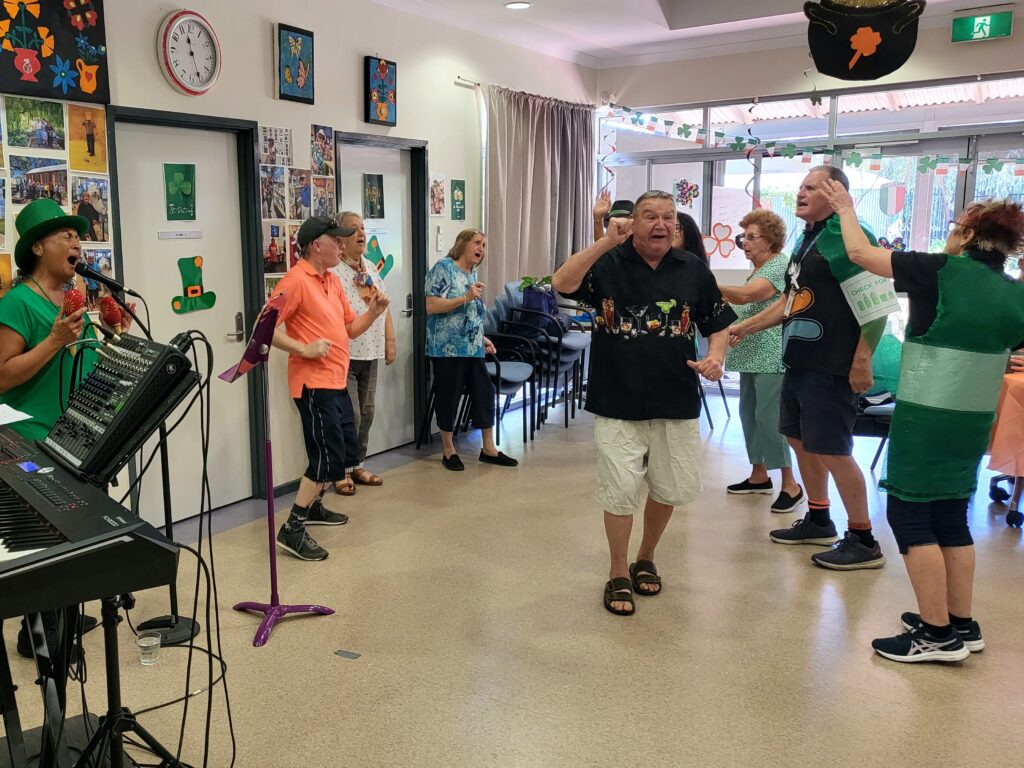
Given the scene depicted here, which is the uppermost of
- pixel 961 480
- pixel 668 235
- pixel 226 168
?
pixel 226 168

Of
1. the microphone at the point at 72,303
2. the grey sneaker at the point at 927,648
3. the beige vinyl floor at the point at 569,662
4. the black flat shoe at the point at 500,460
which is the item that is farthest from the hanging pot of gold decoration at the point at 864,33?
the microphone at the point at 72,303

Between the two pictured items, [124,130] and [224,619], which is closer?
[224,619]

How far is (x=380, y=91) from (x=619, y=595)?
3.19 metres

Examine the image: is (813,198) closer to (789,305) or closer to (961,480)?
(789,305)

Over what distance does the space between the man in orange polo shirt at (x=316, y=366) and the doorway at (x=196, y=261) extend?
0.75m

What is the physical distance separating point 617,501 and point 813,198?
147cm

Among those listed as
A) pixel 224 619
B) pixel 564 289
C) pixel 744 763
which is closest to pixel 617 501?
pixel 564 289

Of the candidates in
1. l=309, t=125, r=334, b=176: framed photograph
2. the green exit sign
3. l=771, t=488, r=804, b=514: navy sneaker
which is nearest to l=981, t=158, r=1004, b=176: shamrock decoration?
the green exit sign

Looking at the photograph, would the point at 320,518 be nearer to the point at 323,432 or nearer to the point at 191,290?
the point at 323,432

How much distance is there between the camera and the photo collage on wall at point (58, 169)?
3.22m

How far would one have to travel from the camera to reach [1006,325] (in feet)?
8.32

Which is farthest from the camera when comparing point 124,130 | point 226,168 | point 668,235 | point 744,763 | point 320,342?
point 226,168

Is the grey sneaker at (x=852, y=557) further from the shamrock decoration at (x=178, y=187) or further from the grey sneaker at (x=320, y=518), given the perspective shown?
the shamrock decoration at (x=178, y=187)

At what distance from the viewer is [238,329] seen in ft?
14.0
